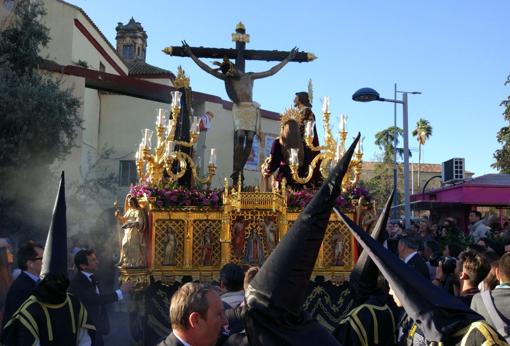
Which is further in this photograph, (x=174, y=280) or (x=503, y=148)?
(x=503, y=148)

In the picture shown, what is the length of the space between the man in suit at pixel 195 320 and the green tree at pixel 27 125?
13255 millimetres

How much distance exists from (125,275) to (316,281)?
10.3 feet

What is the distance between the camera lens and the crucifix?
10.6 m

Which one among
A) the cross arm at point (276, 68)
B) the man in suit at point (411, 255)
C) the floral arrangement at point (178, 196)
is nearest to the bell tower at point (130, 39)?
the cross arm at point (276, 68)

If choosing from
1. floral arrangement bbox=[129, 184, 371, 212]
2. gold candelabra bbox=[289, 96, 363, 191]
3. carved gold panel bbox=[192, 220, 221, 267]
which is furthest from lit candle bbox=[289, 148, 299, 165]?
carved gold panel bbox=[192, 220, 221, 267]

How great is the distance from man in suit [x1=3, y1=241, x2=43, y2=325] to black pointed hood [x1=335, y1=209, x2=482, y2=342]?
13.2 ft

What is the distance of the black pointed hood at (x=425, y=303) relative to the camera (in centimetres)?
246

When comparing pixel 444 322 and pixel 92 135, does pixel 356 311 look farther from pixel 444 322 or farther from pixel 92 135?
pixel 92 135

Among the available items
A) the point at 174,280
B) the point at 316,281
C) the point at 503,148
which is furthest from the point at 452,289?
the point at 503,148

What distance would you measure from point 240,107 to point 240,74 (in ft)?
2.14

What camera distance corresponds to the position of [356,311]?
14.9 feet

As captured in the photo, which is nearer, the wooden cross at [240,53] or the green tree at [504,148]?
the wooden cross at [240,53]

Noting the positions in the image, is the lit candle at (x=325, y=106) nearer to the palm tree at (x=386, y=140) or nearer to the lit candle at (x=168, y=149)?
the lit candle at (x=168, y=149)

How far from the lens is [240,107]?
10.6 metres
